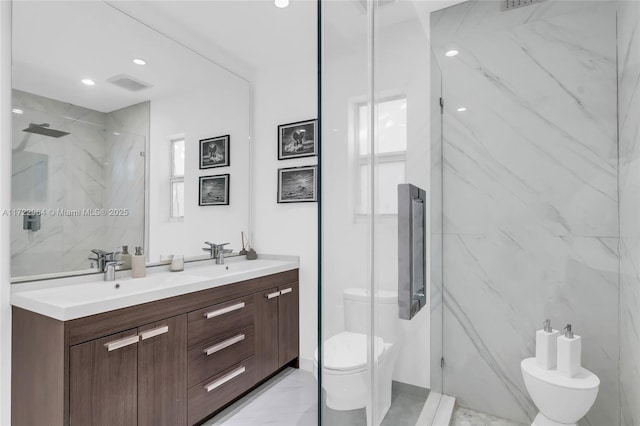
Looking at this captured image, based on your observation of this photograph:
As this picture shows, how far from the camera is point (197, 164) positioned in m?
2.52

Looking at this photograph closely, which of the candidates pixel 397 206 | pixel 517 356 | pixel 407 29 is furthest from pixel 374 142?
pixel 517 356

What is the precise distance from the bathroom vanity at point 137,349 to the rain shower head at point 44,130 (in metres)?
0.74

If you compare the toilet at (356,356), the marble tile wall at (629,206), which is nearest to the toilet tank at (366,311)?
the toilet at (356,356)

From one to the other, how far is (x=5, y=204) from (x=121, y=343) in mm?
803

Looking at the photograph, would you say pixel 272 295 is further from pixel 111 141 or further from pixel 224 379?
pixel 111 141

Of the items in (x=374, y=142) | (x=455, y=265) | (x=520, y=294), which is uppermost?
(x=374, y=142)

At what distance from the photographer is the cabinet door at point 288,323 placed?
2520 millimetres

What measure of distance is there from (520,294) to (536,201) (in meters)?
0.42

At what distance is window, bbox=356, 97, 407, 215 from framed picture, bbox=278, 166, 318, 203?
4.94 ft

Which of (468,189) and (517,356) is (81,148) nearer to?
(468,189)

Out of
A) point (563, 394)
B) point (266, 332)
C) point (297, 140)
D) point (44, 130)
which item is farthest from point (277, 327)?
point (44, 130)

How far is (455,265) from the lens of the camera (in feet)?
5.25

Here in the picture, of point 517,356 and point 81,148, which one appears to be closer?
point 517,356

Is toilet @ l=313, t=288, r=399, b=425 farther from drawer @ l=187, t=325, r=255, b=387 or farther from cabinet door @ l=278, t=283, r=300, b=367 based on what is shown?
cabinet door @ l=278, t=283, r=300, b=367
